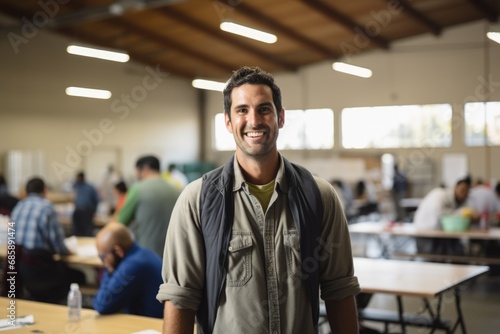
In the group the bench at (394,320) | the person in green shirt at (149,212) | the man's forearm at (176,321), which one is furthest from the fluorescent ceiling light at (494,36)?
the man's forearm at (176,321)

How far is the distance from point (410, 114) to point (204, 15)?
599 cm

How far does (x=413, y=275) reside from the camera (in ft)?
14.4

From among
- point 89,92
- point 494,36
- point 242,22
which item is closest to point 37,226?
point 242,22

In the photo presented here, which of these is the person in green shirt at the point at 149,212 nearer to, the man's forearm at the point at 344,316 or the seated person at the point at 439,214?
the man's forearm at the point at 344,316

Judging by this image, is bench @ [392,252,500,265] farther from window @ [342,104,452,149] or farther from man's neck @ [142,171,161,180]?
window @ [342,104,452,149]

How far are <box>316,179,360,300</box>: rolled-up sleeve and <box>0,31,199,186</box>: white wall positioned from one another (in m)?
12.2

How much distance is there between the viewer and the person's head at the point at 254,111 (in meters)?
1.85

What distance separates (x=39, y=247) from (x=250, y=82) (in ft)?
13.3

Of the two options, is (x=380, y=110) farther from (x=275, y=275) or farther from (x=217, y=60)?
(x=275, y=275)

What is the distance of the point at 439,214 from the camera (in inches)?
286

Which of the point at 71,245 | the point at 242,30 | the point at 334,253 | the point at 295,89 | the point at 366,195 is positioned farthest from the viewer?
the point at 295,89

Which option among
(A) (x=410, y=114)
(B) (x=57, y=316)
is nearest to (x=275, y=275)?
(B) (x=57, y=316)

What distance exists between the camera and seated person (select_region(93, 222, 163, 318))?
3.36 meters

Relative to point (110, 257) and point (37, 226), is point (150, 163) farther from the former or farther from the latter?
point (110, 257)
